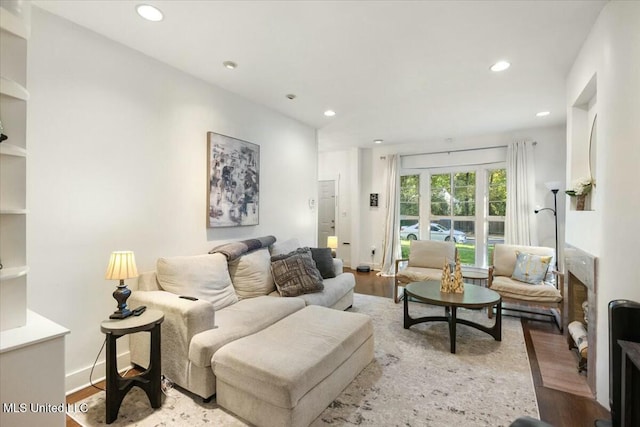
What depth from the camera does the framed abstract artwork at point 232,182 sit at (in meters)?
3.19

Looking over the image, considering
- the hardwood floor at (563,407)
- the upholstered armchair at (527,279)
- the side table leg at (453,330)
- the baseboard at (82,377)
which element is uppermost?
the upholstered armchair at (527,279)

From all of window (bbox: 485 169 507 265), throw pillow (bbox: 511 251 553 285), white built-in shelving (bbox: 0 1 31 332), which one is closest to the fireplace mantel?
throw pillow (bbox: 511 251 553 285)

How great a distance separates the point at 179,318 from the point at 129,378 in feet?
1.51

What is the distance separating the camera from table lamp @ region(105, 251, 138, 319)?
203 cm

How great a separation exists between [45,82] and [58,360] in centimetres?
184

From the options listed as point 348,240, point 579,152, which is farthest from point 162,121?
point 348,240

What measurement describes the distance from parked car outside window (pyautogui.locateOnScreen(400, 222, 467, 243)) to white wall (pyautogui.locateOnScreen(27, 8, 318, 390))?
428 cm

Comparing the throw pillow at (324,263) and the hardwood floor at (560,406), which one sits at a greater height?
the throw pillow at (324,263)

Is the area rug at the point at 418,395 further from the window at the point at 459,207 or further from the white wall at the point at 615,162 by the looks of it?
the window at the point at 459,207

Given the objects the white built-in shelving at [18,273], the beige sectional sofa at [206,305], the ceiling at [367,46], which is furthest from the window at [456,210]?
the white built-in shelving at [18,273]

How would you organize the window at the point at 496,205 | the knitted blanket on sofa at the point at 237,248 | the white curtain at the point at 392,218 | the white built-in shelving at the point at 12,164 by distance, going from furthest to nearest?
the white curtain at the point at 392,218
the window at the point at 496,205
the knitted blanket on sofa at the point at 237,248
the white built-in shelving at the point at 12,164

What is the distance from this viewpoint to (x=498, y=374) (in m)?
2.42

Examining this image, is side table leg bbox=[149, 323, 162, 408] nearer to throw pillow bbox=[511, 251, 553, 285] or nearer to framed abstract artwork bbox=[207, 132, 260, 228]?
framed abstract artwork bbox=[207, 132, 260, 228]

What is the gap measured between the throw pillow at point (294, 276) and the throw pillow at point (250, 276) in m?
0.10
